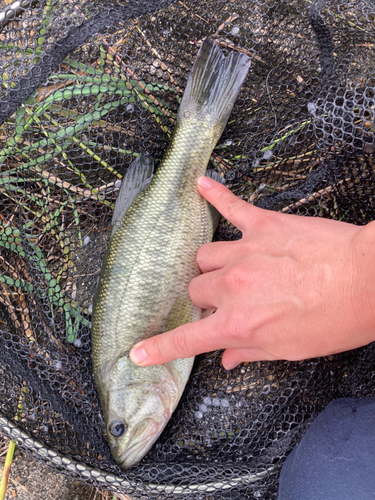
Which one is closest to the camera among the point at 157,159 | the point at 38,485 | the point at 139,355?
the point at 139,355

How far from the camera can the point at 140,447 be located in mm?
1741

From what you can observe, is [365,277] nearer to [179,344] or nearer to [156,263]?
[179,344]

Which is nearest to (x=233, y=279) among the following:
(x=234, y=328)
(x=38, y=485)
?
(x=234, y=328)

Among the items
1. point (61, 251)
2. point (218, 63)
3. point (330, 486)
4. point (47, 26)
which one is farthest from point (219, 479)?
point (47, 26)

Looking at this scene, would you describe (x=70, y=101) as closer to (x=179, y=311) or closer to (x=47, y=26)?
(x=47, y=26)

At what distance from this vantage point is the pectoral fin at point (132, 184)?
190cm

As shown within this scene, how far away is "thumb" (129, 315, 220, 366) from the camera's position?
4.62 ft

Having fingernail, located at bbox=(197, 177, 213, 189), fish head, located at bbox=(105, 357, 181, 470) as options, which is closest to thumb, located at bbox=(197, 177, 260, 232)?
fingernail, located at bbox=(197, 177, 213, 189)

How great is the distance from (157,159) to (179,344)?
1.10 meters

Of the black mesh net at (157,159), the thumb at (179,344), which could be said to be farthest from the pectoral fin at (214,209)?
the thumb at (179,344)

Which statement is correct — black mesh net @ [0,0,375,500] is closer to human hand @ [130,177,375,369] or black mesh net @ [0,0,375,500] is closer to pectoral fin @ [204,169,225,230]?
pectoral fin @ [204,169,225,230]

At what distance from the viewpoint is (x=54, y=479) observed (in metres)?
2.21

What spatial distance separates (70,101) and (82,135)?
18 centimetres

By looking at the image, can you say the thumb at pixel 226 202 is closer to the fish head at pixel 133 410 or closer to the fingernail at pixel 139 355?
the fingernail at pixel 139 355
